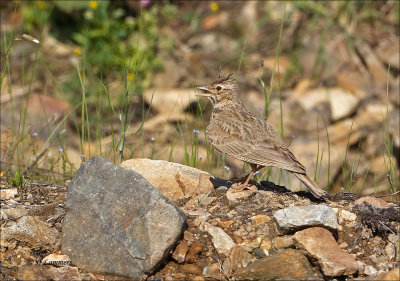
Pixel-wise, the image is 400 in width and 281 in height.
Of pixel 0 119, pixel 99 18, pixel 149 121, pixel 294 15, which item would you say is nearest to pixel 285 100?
pixel 294 15

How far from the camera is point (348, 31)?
12.6 metres

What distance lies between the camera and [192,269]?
188 inches

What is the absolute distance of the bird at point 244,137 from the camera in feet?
18.8

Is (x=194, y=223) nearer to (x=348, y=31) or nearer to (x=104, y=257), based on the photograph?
(x=104, y=257)

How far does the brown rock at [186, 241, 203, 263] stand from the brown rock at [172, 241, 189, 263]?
1.6 inches

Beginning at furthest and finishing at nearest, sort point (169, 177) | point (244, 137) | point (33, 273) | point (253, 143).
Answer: point (244, 137) < point (253, 143) < point (169, 177) < point (33, 273)

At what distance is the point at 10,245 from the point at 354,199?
9.02ft

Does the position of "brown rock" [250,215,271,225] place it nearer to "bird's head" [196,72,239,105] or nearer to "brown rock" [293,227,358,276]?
"brown rock" [293,227,358,276]

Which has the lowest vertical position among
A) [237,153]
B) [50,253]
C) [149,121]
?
[149,121]

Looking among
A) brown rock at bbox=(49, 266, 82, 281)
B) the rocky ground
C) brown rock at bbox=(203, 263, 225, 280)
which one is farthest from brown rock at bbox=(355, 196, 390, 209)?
brown rock at bbox=(49, 266, 82, 281)

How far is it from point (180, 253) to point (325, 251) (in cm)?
101

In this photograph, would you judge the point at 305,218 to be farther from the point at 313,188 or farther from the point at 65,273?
the point at 65,273

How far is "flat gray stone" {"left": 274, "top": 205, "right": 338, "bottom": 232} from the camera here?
4871 mm

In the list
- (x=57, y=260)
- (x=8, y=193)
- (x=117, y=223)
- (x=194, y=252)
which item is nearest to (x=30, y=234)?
(x=57, y=260)
